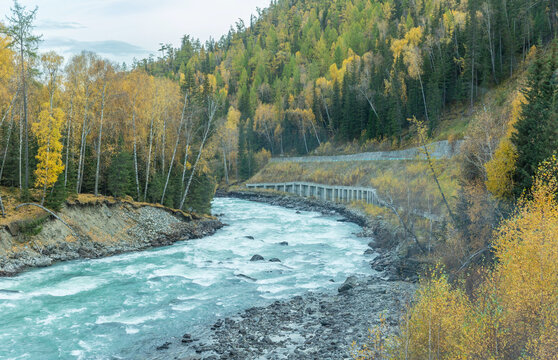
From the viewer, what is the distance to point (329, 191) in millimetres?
64562

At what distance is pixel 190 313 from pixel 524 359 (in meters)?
14.3

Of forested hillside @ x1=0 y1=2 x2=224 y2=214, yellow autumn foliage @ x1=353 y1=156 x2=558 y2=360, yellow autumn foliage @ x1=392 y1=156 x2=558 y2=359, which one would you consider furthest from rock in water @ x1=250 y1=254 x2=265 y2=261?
yellow autumn foliage @ x1=392 y1=156 x2=558 y2=359

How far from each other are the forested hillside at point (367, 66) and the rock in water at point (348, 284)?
40794 millimetres

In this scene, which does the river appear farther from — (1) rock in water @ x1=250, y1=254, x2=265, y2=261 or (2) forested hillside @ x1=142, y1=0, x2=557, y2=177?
(2) forested hillside @ x1=142, y1=0, x2=557, y2=177

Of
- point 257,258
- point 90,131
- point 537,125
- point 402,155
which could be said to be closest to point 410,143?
point 402,155

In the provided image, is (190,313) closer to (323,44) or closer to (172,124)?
(172,124)

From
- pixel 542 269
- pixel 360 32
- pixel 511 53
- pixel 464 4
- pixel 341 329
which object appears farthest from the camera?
pixel 360 32

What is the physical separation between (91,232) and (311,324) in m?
20.0

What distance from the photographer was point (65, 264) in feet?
83.2

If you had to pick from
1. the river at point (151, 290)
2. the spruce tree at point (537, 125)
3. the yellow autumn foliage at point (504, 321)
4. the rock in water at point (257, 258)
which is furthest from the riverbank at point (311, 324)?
the spruce tree at point (537, 125)

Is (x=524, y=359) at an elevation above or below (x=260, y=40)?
below

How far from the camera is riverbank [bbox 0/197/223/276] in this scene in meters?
24.1

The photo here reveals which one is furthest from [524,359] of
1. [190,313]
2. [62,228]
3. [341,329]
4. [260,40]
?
[260,40]

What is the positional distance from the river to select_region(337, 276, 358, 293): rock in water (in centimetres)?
100
